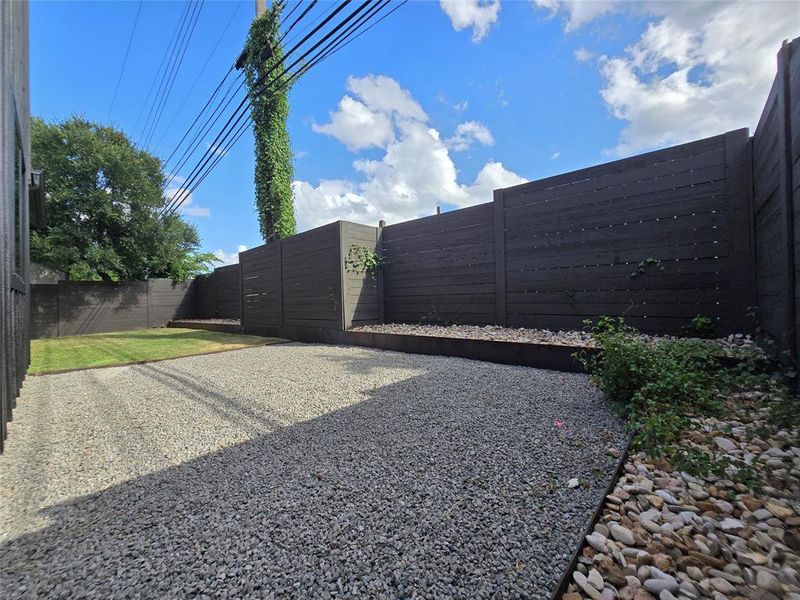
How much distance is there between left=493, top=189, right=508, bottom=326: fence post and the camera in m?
4.41

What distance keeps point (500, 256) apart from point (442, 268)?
38.5 inches

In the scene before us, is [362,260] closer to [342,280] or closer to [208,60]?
[342,280]

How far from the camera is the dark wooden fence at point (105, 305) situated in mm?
8859

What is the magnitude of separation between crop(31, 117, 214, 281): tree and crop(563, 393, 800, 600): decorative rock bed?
12228mm

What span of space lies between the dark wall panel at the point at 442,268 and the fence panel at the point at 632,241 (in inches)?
13.4

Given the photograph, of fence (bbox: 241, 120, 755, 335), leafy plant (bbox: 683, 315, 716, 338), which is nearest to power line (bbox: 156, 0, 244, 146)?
fence (bbox: 241, 120, 755, 335)

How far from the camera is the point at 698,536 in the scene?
40.0 inches

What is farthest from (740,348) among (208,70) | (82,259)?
(82,259)

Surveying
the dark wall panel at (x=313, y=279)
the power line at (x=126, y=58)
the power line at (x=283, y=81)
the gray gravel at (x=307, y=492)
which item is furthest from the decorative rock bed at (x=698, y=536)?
the power line at (x=126, y=58)

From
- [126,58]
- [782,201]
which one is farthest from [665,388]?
[126,58]

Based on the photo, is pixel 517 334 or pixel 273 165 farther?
pixel 273 165

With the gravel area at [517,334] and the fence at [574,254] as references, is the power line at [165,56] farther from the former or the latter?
the gravel area at [517,334]

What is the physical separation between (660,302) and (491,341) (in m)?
1.67

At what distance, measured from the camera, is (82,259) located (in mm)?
9164
